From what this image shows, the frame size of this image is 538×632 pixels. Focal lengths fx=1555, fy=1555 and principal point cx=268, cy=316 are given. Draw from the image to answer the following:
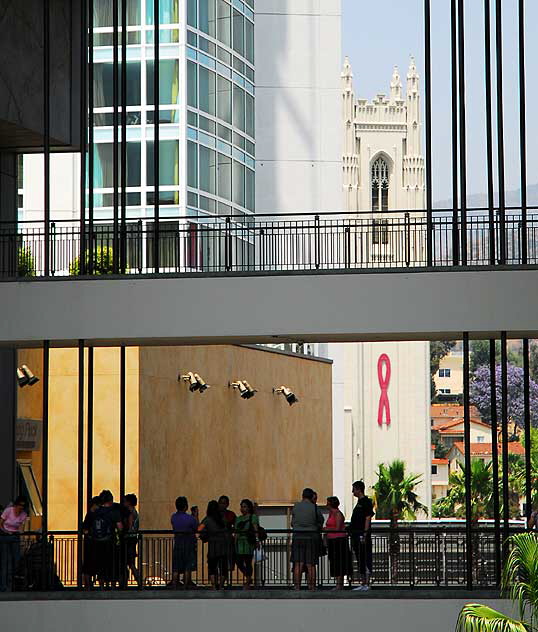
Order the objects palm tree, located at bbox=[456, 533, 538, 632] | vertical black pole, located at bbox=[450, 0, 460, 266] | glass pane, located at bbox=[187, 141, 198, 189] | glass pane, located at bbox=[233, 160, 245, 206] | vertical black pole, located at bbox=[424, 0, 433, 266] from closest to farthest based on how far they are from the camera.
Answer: palm tree, located at bbox=[456, 533, 538, 632] < vertical black pole, located at bbox=[424, 0, 433, 266] < vertical black pole, located at bbox=[450, 0, 460, 266] < glass pane, located at bbox=[187, 141, 198, 189] < glass pane, located at bbox=[233, 160, 245, 206]

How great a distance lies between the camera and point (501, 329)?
894 inches

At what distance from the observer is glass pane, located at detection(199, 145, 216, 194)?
1672 inches

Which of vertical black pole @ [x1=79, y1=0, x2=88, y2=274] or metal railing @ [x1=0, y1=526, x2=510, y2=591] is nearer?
metal railing @ [x1=0, y1=526, x2=510, y2=591]

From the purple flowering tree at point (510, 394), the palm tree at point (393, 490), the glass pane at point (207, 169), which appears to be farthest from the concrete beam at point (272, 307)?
the purple flowering tree at point (510, 394)

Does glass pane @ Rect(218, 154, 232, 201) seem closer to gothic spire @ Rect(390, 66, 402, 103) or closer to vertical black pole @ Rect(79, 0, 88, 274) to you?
vertical black pole @ Rect(79, 0, 88, 274)

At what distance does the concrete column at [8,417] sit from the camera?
27.5 metres

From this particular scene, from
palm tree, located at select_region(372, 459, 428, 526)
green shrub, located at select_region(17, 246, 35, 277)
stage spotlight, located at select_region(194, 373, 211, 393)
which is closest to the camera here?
green shrub, located at select_region(17, 246, 35, 277)

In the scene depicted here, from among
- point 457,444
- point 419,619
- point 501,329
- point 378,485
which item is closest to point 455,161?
point 501,329

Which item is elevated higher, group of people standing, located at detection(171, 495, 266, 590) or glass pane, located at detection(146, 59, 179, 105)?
glass pane, located at detection(146, 59, 179, 105)

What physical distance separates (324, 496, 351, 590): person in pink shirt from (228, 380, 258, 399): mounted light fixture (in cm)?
1446

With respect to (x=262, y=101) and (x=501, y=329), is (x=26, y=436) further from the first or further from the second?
(x=262, y=101)

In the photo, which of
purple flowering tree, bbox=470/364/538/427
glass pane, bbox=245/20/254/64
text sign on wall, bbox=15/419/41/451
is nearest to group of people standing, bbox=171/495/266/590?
text sign on wall, bbox=15/419/41/451

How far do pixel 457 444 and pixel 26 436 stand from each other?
119 m

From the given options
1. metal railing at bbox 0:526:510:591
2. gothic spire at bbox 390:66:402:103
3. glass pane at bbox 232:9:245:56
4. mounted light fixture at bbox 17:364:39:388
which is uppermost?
gothic spire at bbox 390:66:402:103
